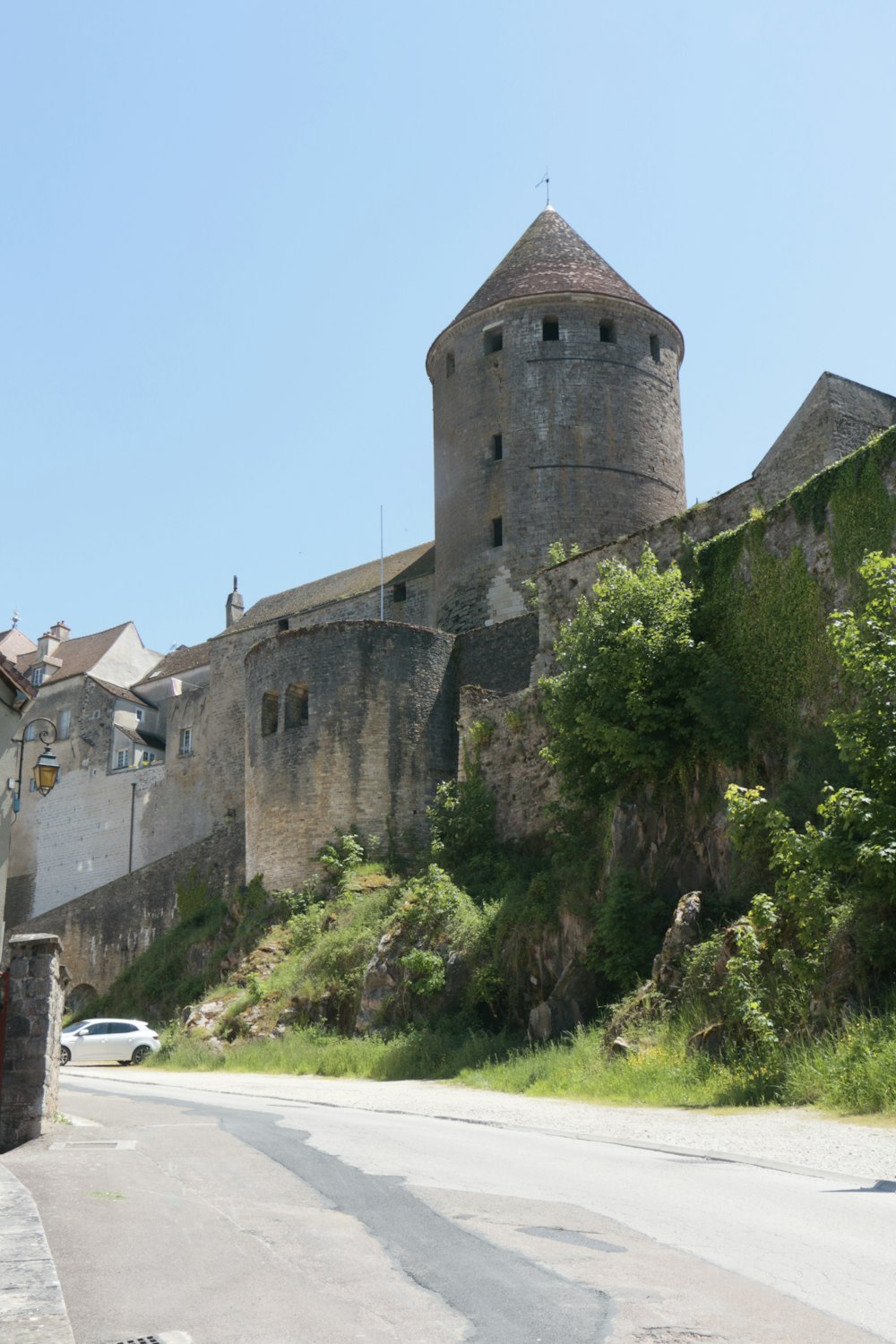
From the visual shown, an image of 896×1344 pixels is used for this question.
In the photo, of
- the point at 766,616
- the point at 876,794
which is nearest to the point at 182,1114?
the point at 876,794

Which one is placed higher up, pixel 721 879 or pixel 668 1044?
pixel 721 879

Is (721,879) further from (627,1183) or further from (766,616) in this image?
(627,1183)

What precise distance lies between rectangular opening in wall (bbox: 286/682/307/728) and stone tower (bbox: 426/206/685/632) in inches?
220

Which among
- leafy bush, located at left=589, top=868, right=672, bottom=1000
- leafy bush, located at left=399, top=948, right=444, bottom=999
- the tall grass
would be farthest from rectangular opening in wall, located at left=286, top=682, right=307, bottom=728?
leafy bush, located at left=589, top=868, right=672, bottom=1000

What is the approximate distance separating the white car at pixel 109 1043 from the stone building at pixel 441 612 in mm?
4306

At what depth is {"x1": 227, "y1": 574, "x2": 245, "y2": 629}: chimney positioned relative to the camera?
50.6 meters

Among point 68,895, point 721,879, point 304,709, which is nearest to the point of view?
point 721,879

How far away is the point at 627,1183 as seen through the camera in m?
7.31

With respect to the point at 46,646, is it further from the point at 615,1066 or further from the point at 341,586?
the point at 615,1066

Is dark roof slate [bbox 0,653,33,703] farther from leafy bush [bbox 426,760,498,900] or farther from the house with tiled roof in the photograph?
the house with tiled roof

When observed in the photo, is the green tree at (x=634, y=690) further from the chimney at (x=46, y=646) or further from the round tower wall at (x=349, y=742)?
the chimney at (x=46, y=646)

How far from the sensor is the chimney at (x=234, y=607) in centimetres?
5056

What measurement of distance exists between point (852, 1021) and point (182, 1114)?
6.57 m

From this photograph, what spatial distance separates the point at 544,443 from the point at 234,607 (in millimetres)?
22065
